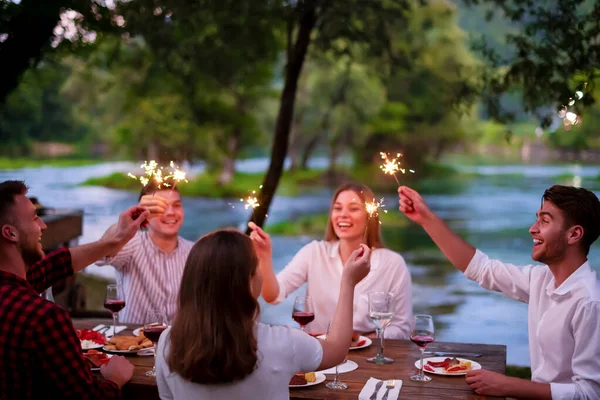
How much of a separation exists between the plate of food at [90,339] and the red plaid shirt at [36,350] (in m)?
0.87

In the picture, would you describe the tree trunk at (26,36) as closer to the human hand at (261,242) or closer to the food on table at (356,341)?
the human hand at (261,242)

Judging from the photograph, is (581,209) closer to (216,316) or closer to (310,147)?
(216,316)

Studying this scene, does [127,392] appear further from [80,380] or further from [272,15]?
[272,15]

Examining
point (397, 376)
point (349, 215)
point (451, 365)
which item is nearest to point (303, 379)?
point (397, 376)

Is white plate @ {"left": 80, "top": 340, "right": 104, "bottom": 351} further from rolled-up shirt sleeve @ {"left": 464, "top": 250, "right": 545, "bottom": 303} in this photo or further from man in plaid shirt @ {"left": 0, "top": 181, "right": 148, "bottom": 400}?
rolled-up shirt sleeve @ {"left": 464, "top": 250, "right": 545, "bottom": 303}

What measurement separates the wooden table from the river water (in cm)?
852

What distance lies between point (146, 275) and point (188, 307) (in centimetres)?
208

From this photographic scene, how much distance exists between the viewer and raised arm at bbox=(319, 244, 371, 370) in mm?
2209

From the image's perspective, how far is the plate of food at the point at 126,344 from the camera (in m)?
3.06

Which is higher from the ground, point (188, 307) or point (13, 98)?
point (13, 98)

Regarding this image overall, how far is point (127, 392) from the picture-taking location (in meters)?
2.71

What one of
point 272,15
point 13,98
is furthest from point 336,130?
point 272,15

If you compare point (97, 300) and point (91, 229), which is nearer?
point (97, 300)

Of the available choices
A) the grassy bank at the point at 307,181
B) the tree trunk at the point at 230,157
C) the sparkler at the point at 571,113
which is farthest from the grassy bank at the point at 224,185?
the sparkler at the point at 571,113
